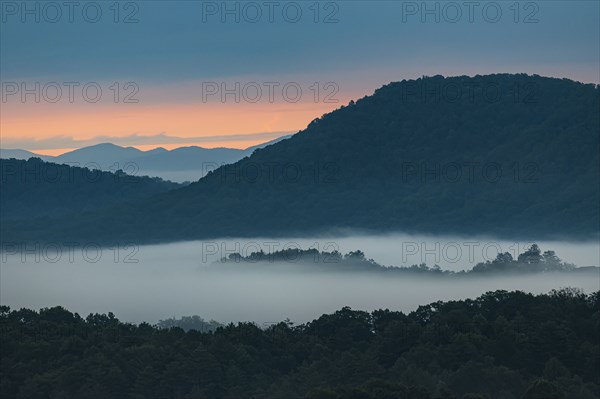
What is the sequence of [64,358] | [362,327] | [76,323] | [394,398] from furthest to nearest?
[76,323] → [362,327] → [64,358] → [394,398]

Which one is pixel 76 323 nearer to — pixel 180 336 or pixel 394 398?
pixel 180 336

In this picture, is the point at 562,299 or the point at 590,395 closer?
the point at 590,395

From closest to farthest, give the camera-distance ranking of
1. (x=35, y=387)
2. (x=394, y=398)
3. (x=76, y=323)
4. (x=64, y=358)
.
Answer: (x=394, y=398)
(x=35, y=387)
(x=64, y=358)
(x=76, y=323)

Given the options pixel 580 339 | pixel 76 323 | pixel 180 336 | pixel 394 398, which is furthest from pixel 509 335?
pixel 76 323

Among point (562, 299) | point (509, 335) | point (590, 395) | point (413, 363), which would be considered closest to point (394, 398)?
point (590, 395)

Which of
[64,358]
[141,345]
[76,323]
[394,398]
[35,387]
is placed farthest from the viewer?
[76,323]

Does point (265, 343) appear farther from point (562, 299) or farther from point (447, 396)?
point (447, 396)
